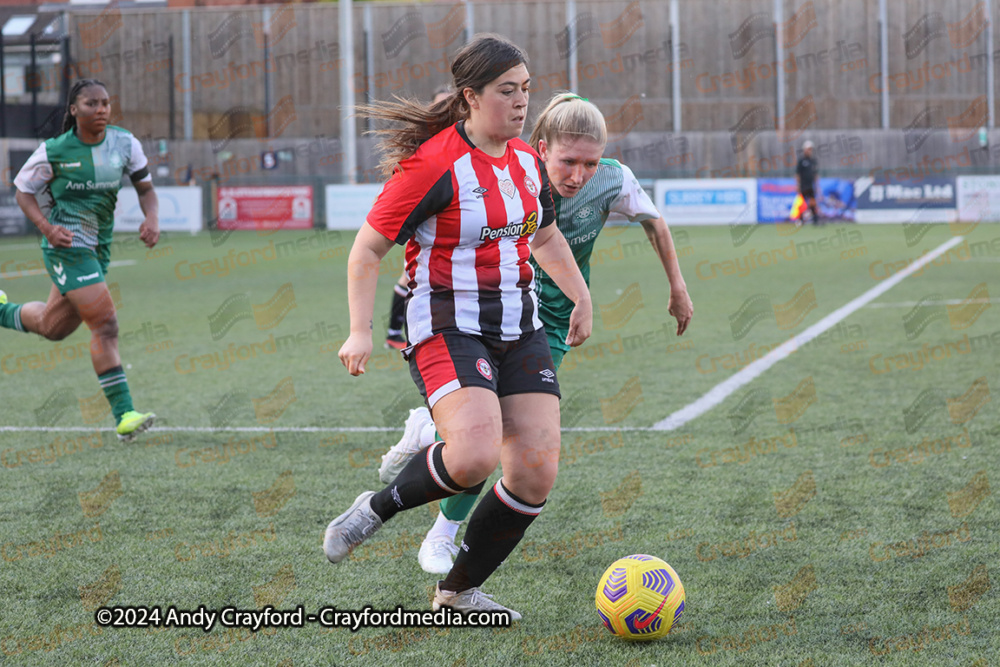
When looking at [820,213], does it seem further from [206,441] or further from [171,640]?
[171,640]

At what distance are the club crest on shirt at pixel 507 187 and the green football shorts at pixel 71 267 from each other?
380cm

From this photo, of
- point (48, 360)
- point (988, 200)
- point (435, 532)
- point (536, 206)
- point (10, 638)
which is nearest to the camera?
point (10, 638)

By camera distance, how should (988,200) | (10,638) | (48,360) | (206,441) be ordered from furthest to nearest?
(988,200)
(48,360)
(206,441)
(10,638)

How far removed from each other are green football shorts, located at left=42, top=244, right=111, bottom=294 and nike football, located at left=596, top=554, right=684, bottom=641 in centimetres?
415

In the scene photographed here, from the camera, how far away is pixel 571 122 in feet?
12.2

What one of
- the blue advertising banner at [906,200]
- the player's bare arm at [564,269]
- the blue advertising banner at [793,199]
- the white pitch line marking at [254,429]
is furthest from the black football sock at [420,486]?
the blue advertising banner at [906,200]

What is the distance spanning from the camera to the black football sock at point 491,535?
3.46 m

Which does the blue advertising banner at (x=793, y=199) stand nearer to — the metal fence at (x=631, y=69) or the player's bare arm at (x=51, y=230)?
the metal fence at (x=631, y=69)

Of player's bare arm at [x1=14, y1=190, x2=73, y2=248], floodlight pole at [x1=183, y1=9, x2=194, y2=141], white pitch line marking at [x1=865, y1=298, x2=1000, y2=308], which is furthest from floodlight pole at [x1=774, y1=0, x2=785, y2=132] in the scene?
player's bare arm at [x1=14, y1=190, x2=73, y2=248]

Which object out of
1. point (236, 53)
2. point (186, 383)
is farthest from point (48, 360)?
point (236, 53)

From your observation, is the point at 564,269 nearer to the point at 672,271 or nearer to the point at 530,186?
the point at 530,186

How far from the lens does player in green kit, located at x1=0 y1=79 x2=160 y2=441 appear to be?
623cm

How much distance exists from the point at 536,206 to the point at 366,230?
55cm

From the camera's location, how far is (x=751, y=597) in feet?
11.8
